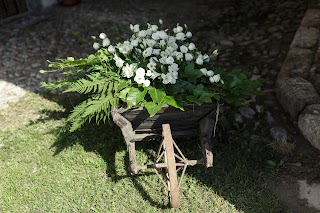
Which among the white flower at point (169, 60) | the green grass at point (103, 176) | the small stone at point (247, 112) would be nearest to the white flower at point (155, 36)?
the white flower at point (169, 60)

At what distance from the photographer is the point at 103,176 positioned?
12.1 ft

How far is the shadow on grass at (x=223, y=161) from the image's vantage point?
3410mm

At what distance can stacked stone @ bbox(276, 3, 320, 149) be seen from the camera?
3891 millimetres

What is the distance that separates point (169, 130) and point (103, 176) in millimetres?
949

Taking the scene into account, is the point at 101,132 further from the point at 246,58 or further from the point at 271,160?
the point at 246,58

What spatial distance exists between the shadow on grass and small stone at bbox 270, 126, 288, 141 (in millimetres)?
155

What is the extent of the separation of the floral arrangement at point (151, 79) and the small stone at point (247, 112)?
0.88 metres

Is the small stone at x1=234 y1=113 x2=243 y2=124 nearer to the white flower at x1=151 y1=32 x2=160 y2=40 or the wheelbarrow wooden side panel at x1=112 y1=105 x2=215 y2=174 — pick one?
the wheelbarrow wooden side panel at x1=112 y1=105 x2=215 y2=174

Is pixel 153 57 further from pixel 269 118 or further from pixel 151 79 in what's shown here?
pixel 269 118

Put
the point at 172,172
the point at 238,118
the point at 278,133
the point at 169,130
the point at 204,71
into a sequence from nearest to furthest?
the point at 172,172, the point at 169,130, the point at 204,71, the point at 278,133, the point at 238,118

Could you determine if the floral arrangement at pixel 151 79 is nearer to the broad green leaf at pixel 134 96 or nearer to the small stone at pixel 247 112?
the broad green leaf at pixel 134 96

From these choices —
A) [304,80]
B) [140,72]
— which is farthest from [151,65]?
[304,80]

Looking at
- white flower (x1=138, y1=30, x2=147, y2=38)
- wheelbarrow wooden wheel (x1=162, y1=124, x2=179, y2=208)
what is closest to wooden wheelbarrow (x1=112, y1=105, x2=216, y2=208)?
wheelbarrow wooden wheel (x1=162, y1=124, x2=179, y2=208)

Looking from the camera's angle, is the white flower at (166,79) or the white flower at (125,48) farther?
the white flower at (125,48)
